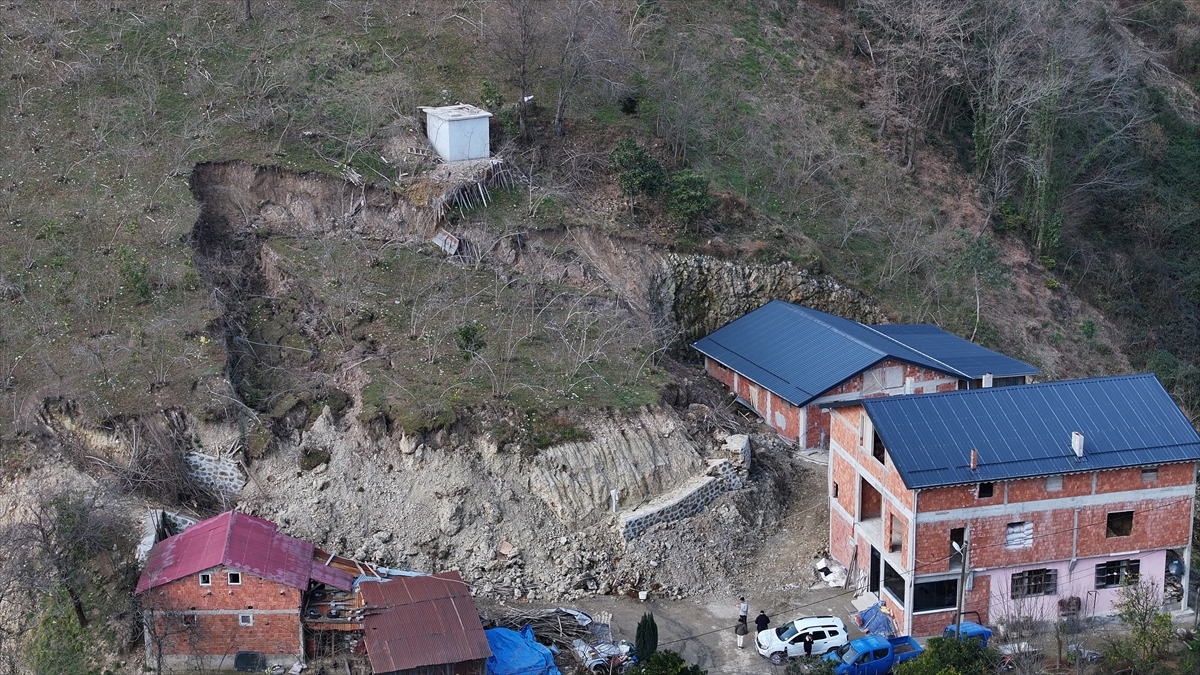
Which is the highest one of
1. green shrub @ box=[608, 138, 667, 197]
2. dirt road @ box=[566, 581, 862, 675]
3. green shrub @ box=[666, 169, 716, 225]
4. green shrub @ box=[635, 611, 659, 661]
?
green shrub @ box=[608, 138, 667, 197]

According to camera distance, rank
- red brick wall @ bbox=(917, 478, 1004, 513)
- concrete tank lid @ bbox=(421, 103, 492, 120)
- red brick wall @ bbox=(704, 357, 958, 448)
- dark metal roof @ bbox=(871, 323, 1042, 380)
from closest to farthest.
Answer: red brick wall @ bbox=(917, 478, 1004, 513), red brick wall @ bbox=(704, 357, 958, 448), dark metal roof @ bbox=(871, 323, 1042, 380), concrete tank lid @ bbox=(421, 103, 492, 120)

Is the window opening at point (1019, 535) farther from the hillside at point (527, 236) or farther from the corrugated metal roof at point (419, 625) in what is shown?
the corrugated metal roof at point (419, 625)

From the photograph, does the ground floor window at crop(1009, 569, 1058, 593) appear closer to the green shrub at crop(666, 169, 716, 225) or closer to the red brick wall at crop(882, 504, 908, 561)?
the red brick wall at crop(882, 504, 908, 561)

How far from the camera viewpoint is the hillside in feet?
118

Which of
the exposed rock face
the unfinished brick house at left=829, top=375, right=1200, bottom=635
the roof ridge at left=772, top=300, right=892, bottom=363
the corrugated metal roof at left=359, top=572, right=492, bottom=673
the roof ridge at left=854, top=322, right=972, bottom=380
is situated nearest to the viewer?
the corrugated metal roof at left=359, top=572, right=492, bottom=673

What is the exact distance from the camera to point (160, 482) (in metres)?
34.7

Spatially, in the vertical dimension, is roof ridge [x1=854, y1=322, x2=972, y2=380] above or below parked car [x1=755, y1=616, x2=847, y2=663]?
above

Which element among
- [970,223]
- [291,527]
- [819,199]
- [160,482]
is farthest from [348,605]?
[970,223]

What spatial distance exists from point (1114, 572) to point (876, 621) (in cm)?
628

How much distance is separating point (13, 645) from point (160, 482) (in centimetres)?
529

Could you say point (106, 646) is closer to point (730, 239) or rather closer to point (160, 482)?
point (160, 482)

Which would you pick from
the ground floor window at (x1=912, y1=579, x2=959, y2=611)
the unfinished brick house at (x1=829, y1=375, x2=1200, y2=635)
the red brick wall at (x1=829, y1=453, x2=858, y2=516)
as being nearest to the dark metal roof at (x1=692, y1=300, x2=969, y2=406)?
the red brick wall at (x1=829, y1=453, x2=858, y2=516)

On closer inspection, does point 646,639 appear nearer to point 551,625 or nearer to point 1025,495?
point 551,625

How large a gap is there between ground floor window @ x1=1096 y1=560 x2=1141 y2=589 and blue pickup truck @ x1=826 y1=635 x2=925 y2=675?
5.47 meters
